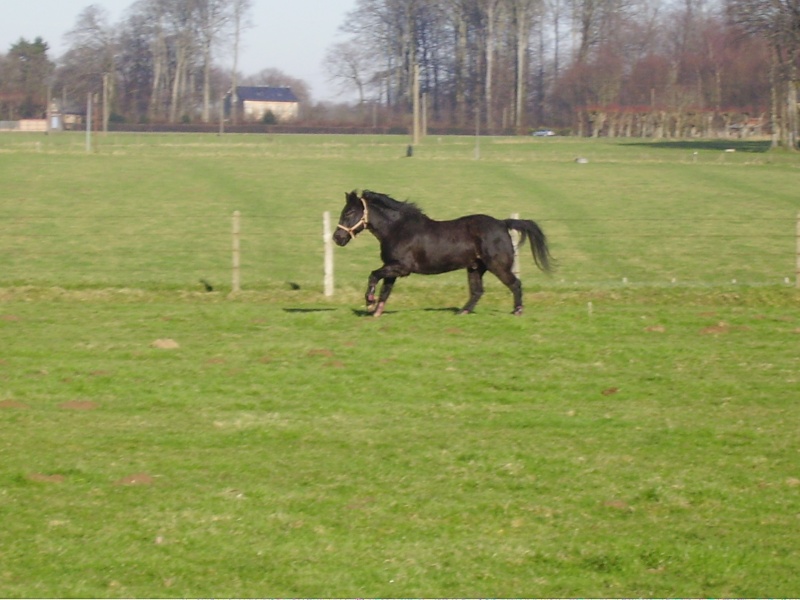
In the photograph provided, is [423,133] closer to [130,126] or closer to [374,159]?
[130,126]

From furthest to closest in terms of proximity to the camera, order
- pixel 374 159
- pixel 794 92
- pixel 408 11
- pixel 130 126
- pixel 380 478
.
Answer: pixel 408 11 < pixel 130 126 < pixel 794 92 < pixel 374 159 < pixel 380 478

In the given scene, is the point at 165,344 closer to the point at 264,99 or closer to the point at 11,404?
the point at 11,404

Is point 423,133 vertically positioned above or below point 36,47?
below

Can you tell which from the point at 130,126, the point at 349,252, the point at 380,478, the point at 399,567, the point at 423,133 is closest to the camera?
the point at 399,567

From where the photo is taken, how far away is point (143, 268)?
20609 millimetres

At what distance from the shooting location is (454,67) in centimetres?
9919

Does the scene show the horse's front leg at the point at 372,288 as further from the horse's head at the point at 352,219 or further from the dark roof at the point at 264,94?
the dark roof at the point at 264,94

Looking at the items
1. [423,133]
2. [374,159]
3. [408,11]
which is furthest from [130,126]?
[374,159]

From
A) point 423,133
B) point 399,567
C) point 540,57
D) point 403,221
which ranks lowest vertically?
point 399,567

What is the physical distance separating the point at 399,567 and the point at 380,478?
1.56 meters

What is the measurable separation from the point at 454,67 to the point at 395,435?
307 feet

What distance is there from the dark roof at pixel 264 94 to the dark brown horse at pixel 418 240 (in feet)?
355

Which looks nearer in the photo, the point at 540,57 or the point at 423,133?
the point at 423,133

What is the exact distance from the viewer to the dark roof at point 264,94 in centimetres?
11944
